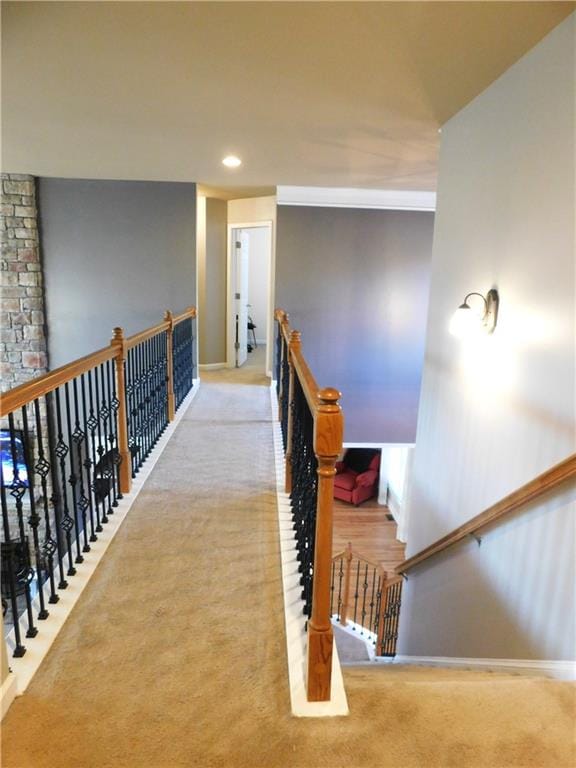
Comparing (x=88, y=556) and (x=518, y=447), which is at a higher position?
(x=518, y=447)

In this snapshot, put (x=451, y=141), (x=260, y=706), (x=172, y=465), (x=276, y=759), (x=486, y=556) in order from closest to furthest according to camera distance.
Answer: (x=276, y=759) < (x=260, y=706) < (x=486, y=556) < (x=451, y=141) < (x=172, y=465)

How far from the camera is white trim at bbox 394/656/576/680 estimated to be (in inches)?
71.4

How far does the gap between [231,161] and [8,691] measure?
14.1ft

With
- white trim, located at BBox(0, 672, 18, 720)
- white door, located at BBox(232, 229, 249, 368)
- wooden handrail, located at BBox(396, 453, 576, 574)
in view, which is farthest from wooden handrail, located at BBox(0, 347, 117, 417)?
white door, located at BBox(232, 229, 249, 368)

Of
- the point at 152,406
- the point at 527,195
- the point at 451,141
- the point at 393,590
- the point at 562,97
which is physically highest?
the point at 451,141

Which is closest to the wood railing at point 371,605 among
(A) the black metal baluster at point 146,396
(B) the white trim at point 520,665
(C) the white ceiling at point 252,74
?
(B) the white trim at point 520,665

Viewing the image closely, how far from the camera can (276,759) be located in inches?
51.6

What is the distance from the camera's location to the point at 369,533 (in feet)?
25.8

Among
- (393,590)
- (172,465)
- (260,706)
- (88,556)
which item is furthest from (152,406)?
(393,590)

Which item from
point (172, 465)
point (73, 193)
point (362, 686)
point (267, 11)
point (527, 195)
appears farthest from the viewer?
point (73, 193)

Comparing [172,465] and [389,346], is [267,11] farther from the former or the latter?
[389,346]

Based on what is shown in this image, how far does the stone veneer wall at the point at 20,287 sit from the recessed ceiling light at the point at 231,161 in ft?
8.19

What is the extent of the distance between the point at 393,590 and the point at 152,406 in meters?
4.14

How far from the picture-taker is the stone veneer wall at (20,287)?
5.28 metres
